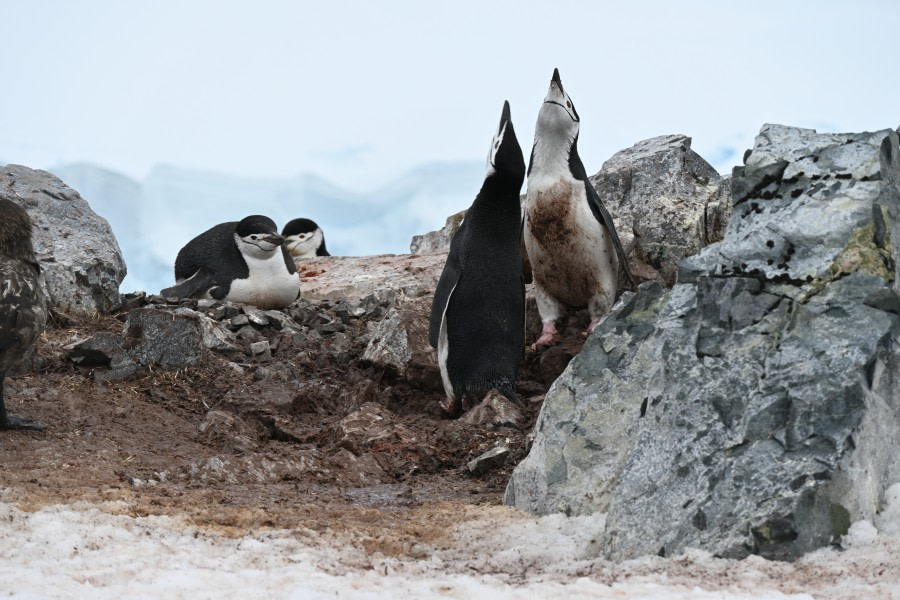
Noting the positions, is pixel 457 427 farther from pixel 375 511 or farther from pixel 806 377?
pixel 806 377

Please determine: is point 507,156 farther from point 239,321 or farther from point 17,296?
point 17,296

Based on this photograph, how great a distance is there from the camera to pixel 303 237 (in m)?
17.8

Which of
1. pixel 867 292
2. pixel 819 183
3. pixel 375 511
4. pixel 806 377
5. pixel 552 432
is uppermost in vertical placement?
pixel 819 183

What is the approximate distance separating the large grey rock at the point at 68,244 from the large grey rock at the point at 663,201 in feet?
13.5

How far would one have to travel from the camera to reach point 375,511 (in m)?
4.11

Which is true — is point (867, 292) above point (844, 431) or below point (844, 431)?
above

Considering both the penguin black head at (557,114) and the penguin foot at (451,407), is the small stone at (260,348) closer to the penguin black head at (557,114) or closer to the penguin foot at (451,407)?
the penguin foot at (451,407)

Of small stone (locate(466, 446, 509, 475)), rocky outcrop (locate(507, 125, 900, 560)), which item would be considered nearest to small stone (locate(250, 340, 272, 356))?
small stone (locate(466, 446, 509, 475))

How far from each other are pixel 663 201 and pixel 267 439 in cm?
383

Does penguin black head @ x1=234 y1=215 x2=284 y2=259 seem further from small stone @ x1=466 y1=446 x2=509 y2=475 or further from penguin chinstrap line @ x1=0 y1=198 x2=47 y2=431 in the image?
small stone @ x1=466 y1=446 x2=509 y2=475

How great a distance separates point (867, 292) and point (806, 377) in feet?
1.20

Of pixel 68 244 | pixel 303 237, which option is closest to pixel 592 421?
pixel 68 244

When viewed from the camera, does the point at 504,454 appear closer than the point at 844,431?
No

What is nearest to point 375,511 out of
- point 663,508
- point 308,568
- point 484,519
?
point 484,519
